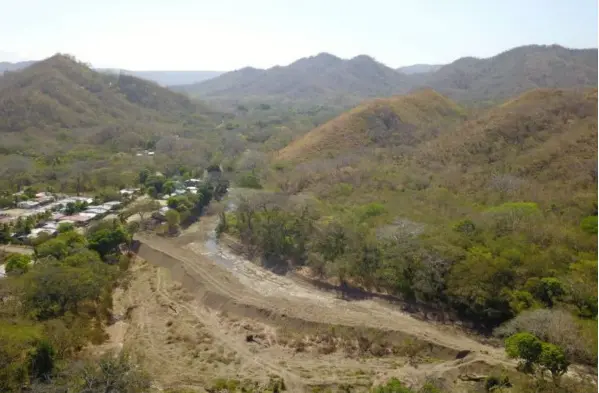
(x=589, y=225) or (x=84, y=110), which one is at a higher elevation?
(x=84, y=110)

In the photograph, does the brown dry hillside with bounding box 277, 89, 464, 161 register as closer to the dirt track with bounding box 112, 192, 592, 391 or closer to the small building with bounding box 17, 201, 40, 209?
the small building with bounding box 17, 201, 40, 209

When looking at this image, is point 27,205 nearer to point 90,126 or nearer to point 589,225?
point 589,225

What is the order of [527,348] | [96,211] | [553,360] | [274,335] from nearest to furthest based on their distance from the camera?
[553,360] < [527,348] < [274,335] < [96,211]

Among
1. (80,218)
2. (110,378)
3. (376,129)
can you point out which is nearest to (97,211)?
(80,218)

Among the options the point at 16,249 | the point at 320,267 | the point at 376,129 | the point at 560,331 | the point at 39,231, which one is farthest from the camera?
the point at 376,129

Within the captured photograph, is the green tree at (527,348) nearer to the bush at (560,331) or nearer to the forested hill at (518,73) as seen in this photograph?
the bush at (560,331)

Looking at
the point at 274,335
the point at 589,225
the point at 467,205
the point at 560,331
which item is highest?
the point at 589,225

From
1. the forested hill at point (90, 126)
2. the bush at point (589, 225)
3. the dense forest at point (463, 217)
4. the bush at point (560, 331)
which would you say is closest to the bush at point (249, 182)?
the dense forest at point (463, 217)

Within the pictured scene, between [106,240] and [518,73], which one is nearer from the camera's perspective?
[106,240]
